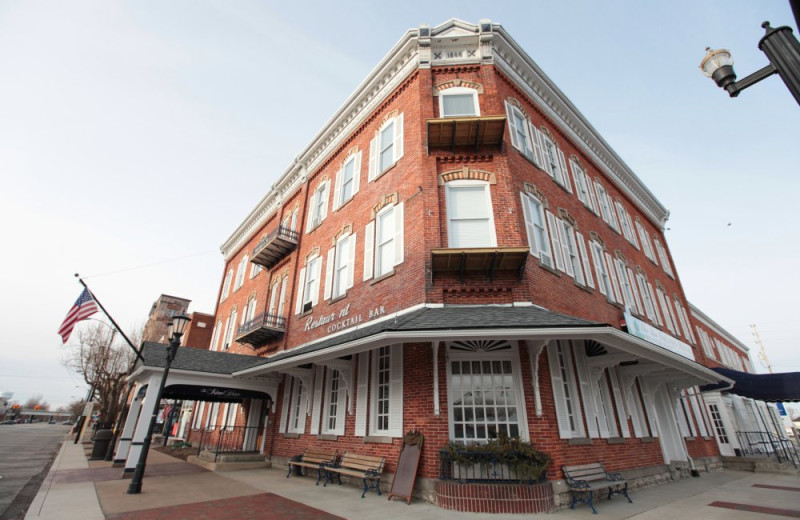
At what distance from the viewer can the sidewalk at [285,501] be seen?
23.7ft

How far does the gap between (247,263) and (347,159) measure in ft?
42.7

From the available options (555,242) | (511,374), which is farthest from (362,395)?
(555,242)

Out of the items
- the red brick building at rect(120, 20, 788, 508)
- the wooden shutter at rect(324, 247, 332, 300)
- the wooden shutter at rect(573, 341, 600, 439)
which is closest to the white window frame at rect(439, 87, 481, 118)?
the red brick building at rect(120, 20, 788, 508)

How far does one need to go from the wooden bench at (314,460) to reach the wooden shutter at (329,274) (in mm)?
5321

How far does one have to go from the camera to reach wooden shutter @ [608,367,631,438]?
11555mm

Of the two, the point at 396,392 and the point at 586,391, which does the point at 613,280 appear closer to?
the point at 586,391

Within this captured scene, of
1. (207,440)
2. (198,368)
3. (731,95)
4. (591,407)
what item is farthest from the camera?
(207,440)

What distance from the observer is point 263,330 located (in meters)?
17.1

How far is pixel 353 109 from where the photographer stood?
1672 cm

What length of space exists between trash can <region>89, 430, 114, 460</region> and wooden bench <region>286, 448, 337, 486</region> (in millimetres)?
9870

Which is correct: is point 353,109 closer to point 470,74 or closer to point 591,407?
point 470,74

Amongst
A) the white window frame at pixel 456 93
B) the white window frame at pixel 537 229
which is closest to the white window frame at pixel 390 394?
the white window frame at pixel 537 229

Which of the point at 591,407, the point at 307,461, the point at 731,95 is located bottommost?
the point at 307,461

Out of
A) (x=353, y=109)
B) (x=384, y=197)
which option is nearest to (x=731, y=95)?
(x=384, y=197)
